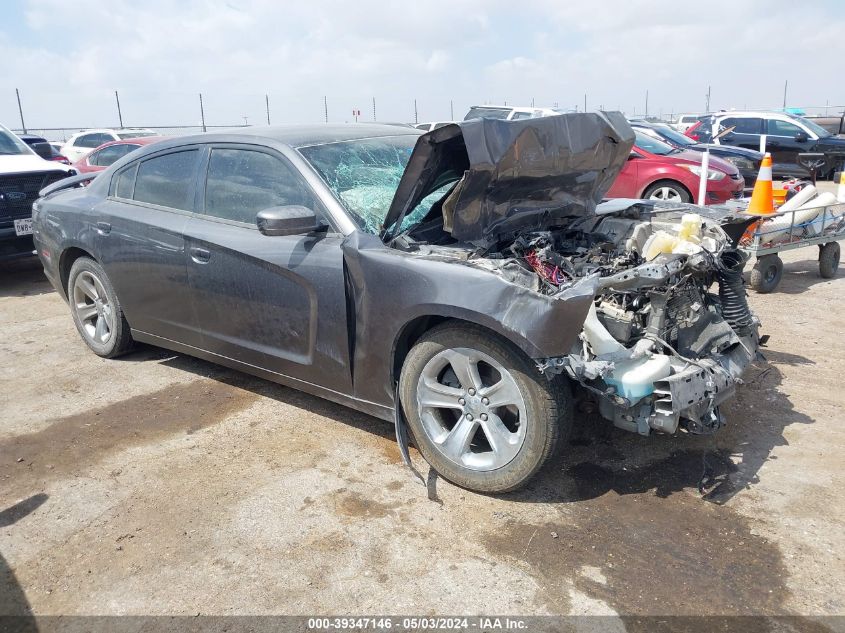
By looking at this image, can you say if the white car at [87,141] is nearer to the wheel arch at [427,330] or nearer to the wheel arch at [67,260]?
the wheel arch at [67,260]

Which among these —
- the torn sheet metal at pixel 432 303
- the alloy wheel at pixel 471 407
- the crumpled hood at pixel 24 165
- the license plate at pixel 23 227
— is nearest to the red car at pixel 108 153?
the crumpled hood at pixel 24 165

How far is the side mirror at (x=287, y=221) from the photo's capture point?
3502 millimetres

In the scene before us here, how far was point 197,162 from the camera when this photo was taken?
4.39m

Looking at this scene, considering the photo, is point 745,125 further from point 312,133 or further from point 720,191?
point 312,133

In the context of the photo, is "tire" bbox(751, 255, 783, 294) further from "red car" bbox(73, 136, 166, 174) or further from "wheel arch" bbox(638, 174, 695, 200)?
"red car" bbox(73, 136, 166, 174)

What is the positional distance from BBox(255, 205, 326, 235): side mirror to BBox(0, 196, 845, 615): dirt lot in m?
1.21

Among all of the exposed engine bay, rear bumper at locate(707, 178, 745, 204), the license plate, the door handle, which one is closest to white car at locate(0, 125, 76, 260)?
the license plate

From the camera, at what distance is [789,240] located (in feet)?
22.2

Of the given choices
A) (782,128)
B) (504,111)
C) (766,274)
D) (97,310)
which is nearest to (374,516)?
(97,310)

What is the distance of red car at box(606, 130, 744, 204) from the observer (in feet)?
32.1

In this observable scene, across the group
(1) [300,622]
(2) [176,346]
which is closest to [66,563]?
(1) [300,622]

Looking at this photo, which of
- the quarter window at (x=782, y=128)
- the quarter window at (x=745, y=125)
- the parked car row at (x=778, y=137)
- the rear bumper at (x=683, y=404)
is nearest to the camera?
the rear bumper at (x=683, y=404)

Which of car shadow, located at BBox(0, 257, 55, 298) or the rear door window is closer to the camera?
car shadow, located at BBox(0, 257, 55, 298)

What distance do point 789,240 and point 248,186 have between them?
531 cm
